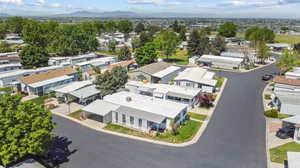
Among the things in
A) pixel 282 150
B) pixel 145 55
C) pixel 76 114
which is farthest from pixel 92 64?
pixel 282 150

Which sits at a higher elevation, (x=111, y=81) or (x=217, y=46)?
(x=217, y=46)

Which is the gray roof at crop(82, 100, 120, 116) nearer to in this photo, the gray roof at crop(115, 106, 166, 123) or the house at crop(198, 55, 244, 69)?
the gray roof at crop(115, 106, 166, 123)

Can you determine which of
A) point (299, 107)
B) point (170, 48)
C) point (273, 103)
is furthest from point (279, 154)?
point (170, 48)

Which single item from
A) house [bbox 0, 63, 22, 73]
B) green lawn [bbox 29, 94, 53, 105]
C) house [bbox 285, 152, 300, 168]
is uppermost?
house [bbox 0, 63, 22, 73]

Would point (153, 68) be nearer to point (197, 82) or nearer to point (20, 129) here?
point (197, 82)

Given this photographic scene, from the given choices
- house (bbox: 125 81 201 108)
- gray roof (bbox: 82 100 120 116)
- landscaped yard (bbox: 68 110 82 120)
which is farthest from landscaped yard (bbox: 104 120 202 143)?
landscaped yard (bbox: 68 110 82 120)
